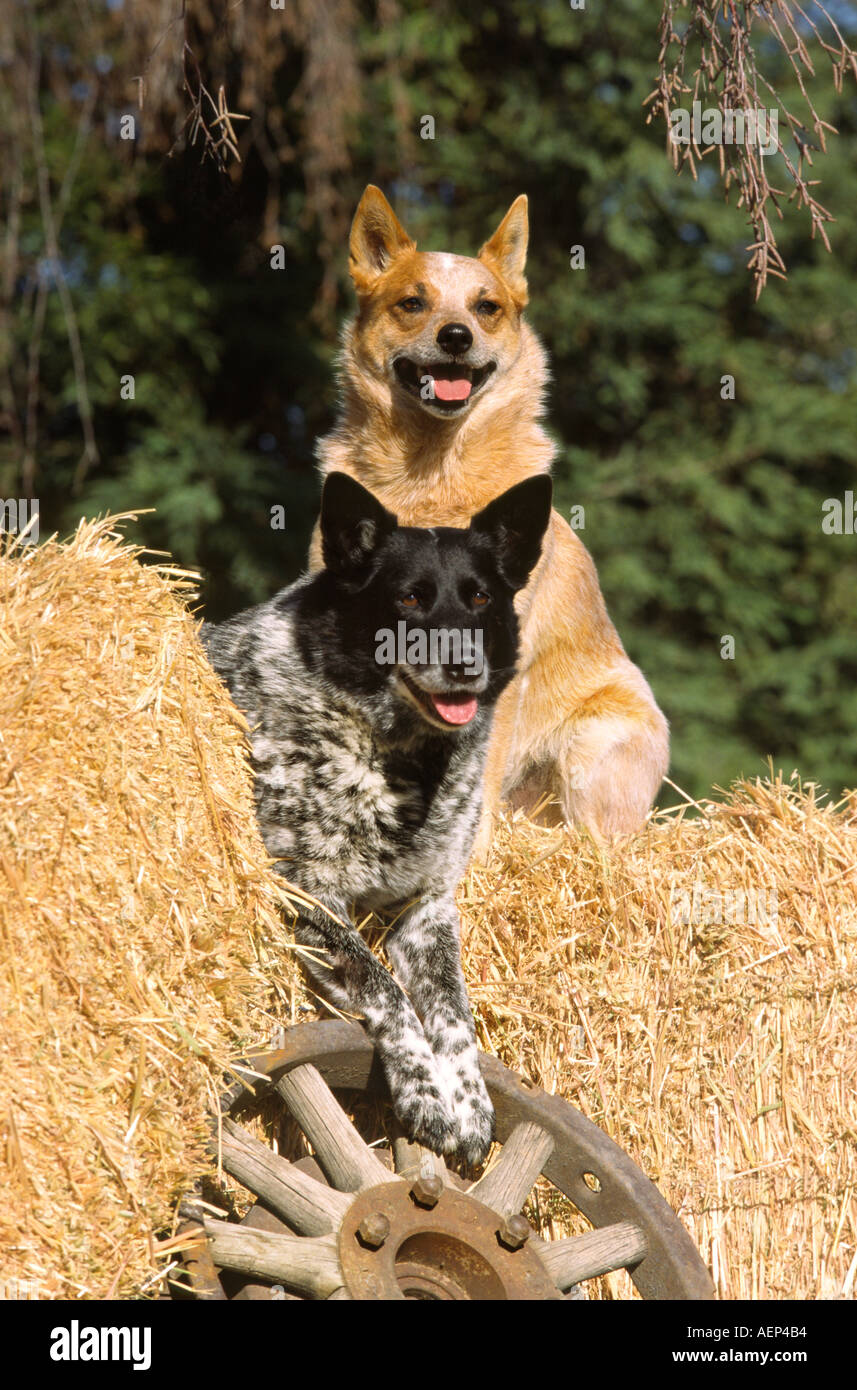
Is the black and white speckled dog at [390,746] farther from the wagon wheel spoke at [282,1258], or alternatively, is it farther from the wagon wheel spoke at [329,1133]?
the wagon wheel spoke at [282,1258]

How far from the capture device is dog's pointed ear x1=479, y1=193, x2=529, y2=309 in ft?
15.4

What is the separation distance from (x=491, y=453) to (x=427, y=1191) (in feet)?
Result: 8.93

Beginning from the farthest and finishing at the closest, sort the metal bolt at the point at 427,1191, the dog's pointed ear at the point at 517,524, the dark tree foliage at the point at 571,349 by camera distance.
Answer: the dark tree foliage at the point at 571,349
the dog's pointed ear at the point at 517,524
the metal bolt at the point at 427,1191

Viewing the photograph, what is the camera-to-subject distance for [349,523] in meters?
3.05

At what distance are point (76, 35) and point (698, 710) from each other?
5095 millimetres

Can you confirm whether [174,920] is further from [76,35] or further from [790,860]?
[76,35]

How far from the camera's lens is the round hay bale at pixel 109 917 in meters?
2.18

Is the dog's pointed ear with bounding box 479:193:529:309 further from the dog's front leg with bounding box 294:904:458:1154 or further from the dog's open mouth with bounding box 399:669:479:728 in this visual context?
the dog's front leg with bounding box 294:904:458:1154

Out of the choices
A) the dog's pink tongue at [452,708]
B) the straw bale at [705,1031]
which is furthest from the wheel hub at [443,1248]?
the dog's pink tongue at [452,708]

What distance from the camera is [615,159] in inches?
320

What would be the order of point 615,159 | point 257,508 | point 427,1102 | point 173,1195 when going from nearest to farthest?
1. point 173,1195
2. point 427,1102
3. point 257,508
4. point 615,159

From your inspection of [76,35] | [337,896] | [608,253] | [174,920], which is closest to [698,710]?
[608,253]

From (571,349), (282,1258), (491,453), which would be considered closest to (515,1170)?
(282,1258)

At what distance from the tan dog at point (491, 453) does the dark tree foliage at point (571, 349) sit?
6.81ft
